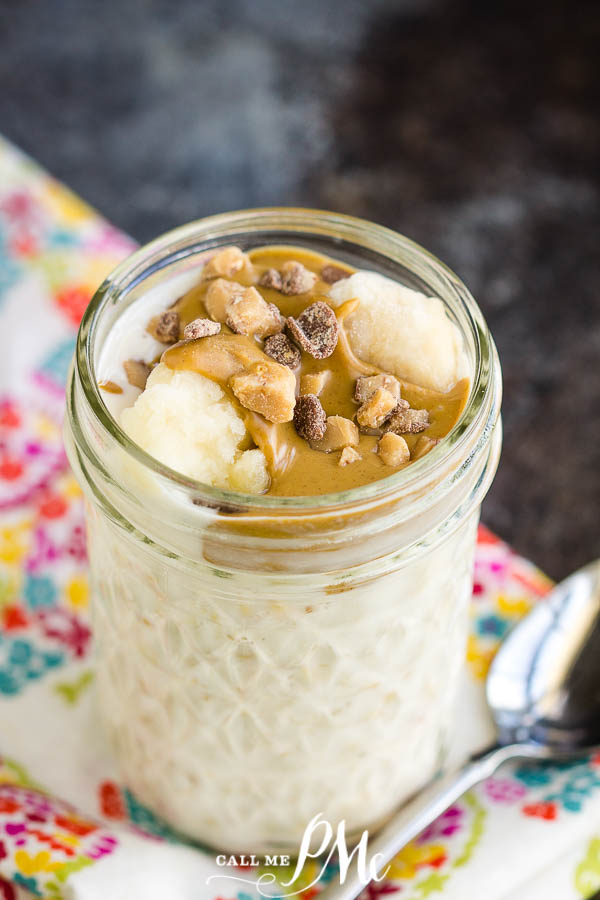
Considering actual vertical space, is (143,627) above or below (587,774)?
above

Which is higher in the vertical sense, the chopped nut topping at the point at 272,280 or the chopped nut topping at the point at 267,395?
the chopped nut topping at the point at 272,280

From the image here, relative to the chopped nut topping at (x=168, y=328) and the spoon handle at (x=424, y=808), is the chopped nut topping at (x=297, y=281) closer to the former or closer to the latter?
the chopped nut topping at (x=168, y=328)

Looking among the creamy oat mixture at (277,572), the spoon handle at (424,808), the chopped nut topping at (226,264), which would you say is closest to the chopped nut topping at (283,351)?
the creamy oat mixture at (277,572)

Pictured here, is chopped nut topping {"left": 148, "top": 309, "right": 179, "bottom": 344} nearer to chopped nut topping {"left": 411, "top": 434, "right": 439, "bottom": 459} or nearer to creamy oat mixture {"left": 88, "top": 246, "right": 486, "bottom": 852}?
creamy oat mixture {"left": 88, "top": 246, "right": 486, "bottom": 852}

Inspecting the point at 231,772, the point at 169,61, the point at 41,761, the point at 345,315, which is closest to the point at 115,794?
the point at 41,761

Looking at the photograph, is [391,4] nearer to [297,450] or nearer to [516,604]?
[516,604]

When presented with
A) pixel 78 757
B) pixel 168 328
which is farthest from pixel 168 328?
pixel 78 757

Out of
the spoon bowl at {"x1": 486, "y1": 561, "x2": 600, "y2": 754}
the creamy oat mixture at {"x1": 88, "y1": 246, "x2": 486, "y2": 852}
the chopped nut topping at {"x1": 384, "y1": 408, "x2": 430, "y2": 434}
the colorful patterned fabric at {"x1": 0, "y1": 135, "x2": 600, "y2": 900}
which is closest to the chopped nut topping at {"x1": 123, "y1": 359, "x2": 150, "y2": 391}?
the creamy oat mixture at {"x1": 88, "y1": 246, "x2": 486, "y2": 852}
